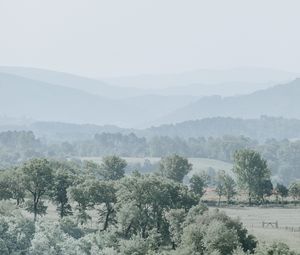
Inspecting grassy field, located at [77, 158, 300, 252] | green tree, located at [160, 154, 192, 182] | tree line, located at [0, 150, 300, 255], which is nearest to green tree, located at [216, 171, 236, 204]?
grassy field, located at [77, 158, 300, 252]

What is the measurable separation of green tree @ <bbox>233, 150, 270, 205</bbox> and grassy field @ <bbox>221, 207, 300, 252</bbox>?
21.1ft

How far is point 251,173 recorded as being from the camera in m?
113

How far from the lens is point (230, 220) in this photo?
68.7 metres

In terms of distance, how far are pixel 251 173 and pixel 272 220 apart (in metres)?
22.1

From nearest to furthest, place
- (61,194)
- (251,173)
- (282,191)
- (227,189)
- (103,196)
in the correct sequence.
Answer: (103,196) → (61,194) → (282,191) → (227,189) → (251,173)

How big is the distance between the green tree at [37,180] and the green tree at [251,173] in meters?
37.6

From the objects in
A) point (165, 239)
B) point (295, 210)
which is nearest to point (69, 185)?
point (165, 239)

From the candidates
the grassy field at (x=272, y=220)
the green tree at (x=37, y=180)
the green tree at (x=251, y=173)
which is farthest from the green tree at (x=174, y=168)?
the green tree at (x=37, y=180)

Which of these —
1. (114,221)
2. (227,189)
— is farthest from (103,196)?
(227,189)

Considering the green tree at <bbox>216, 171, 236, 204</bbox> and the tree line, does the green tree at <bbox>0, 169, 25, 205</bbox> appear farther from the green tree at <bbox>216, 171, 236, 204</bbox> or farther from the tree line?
the green tree at <bbox>216, 171, 236, 204</bbox>

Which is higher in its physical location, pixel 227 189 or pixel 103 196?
pixel 227 189

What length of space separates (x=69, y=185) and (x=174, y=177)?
36.1 metres

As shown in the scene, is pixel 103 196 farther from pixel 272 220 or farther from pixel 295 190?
pixel 295 190

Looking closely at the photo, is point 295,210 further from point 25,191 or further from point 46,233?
point 46,233
